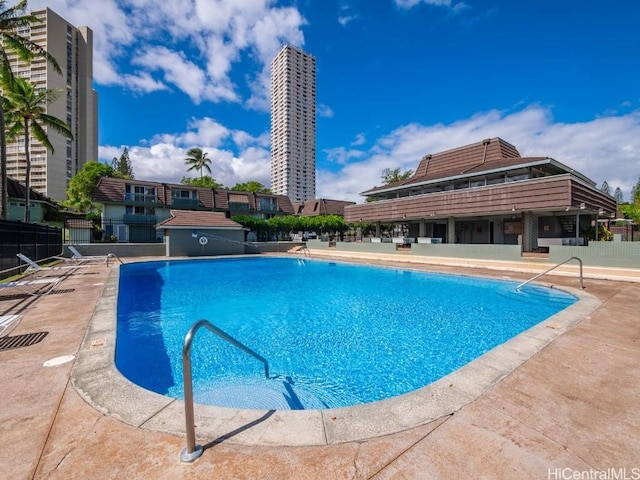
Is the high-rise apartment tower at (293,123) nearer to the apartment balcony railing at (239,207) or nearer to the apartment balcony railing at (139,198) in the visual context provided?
the apartment balcony railing at (239,207)

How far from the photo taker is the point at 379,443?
243 centimetres

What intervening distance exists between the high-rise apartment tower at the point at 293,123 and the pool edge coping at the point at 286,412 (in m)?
125

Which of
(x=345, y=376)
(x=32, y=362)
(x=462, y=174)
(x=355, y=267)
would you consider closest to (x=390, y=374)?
(x=345, y=376)

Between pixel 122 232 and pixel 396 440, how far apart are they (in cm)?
3639

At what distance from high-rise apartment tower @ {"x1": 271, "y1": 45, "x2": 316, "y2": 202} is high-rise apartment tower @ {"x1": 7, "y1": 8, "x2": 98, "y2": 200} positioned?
2568 inches

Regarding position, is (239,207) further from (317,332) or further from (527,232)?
(317,332)

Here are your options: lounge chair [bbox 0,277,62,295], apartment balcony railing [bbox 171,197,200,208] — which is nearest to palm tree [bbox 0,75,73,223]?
apartment balcony railing [bbox 171,197,200,208]

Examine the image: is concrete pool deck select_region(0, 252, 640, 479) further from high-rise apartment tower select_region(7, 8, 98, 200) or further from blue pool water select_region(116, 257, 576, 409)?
high-rise apartment tower select_region(7, 8, 98, 200)

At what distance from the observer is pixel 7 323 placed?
18.7 feet

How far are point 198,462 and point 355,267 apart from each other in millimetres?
18072

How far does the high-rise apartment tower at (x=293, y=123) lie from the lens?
12481 centimetres

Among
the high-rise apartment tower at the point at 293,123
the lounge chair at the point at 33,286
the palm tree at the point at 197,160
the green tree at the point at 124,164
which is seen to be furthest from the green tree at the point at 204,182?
the high-rise apartment tower at the point at 293,123

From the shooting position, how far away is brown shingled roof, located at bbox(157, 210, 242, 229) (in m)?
25.2

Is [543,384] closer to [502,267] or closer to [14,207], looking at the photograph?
[502,267]
